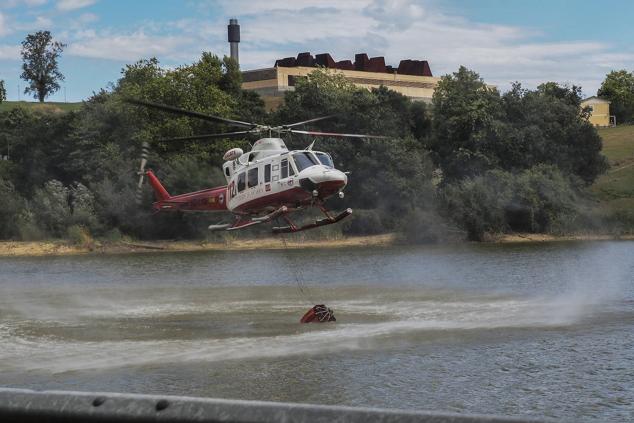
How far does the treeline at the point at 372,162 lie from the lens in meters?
70.9

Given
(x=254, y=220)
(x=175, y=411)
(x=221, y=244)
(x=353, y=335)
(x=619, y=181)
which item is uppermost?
(x=175, y=411)

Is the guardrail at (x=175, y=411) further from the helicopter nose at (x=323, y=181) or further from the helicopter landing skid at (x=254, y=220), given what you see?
the helicopter landing skid at (x=254, y=220)

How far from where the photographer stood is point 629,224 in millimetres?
73250

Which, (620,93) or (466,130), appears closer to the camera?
(466,130)

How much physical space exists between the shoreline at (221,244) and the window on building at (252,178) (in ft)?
148

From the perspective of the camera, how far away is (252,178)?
26.0 meters

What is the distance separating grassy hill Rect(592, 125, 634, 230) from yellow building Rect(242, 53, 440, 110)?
120ft

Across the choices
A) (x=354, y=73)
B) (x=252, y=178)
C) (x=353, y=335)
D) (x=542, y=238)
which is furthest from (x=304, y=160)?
(x=354, y=73)

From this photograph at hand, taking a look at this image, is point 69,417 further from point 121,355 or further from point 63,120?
point 63,120

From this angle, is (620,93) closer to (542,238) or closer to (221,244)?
(542,238)

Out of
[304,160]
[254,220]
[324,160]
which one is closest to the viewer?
[304,160]

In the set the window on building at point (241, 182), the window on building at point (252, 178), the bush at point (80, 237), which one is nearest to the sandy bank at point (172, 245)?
the bush at point (80, 237)

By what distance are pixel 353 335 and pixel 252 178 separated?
5.98m

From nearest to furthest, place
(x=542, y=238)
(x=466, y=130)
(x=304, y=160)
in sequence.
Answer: (x=304, y=160) < (x=542, y=238) < (x=466, y=130)
